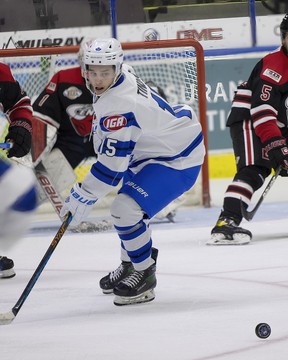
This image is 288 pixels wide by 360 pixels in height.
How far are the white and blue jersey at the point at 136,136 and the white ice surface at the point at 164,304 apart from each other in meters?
0.37

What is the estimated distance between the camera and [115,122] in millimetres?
3129

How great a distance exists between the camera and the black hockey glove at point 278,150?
4.42 meters

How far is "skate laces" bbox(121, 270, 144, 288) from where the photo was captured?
3312 mm

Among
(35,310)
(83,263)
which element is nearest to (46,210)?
(83,263)

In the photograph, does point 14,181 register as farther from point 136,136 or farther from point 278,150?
point 278,150

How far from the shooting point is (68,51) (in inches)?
219

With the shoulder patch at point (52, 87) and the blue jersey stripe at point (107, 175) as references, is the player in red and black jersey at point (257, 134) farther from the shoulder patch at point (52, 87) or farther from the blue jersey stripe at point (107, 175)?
the blue jersey stripe at point (107, 175)

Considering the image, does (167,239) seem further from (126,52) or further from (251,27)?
(251,27)

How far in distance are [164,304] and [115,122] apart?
0.58 meters

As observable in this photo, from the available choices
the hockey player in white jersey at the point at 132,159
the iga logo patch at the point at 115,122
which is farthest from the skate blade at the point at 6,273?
the iga logo patch at the point at 115,122

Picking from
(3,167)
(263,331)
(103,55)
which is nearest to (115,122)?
(103,55)

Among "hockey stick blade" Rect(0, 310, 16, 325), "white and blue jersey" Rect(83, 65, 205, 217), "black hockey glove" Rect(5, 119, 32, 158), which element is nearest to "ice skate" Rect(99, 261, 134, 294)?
"white and blue jersey" Rect(83, 65, 205, 217)

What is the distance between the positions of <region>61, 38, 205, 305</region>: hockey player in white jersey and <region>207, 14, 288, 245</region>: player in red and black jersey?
1.03 metres

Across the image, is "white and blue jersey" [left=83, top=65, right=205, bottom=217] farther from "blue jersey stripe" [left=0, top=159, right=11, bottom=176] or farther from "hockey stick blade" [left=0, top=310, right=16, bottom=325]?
"blue jersey stripe" [left=0, top=159, right=11, bottom=176]
